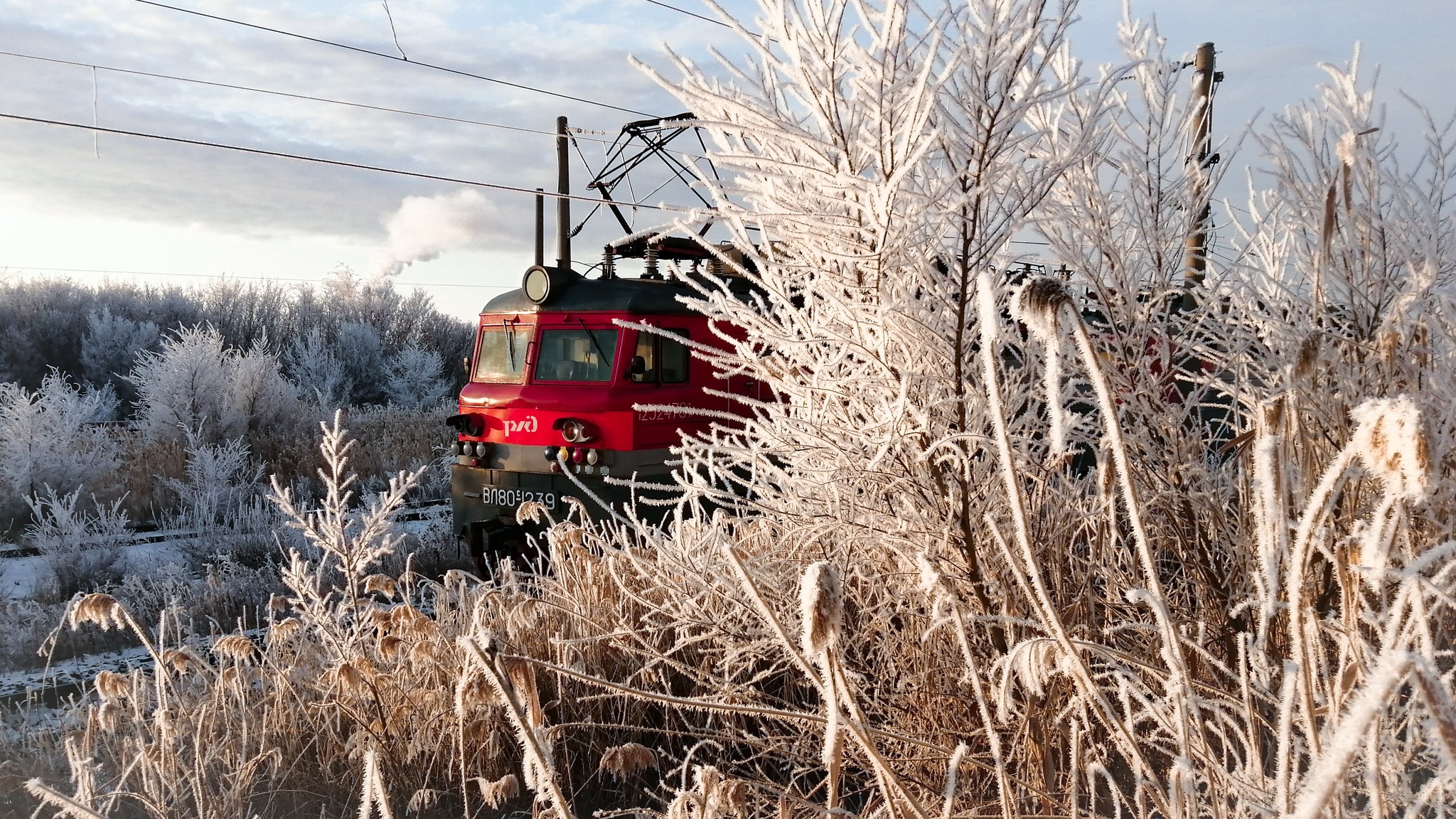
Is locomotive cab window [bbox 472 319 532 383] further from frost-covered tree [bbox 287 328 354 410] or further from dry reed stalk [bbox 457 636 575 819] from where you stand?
frost-covered tree [bbox 287 328 354 410]

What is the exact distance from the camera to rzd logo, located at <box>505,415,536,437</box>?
713 cm

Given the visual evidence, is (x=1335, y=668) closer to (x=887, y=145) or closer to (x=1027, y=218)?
(x=1027, y=218)

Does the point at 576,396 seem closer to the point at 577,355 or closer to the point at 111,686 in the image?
the point at 577,355

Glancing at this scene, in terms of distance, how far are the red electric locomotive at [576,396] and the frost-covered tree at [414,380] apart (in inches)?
665

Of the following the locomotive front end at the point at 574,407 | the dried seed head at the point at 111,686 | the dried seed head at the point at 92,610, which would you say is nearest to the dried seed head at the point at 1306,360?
the dried seed head at the point at 92,610

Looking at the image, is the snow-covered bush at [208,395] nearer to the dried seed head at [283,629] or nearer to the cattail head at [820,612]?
the dried seed head at [283,629]

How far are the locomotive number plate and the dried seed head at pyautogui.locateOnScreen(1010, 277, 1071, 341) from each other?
6069 mm

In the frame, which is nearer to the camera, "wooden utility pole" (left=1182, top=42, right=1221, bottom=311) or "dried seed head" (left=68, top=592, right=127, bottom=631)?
"dried seed head" (left=68, top=592, right=127, bottom=631)

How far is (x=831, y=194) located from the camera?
251 centimetres

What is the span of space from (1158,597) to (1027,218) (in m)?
1.65

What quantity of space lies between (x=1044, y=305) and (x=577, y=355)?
257 inches

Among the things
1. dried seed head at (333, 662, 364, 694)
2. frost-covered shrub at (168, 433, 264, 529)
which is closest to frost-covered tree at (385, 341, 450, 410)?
frost-covered shrub at (168, 433, 264, 529)

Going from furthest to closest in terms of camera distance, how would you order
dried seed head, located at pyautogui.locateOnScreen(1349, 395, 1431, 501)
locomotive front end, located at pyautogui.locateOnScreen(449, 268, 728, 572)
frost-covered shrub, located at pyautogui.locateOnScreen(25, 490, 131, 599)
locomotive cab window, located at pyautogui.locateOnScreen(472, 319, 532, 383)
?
locomotive cab window, located at pyautogui.locateOnScreen(472, 319, 532, 383) < frost-covered shrub, located at pyautogui.locateOnScreen(25, 490, 131, 599) < locomotive front end, located at pyautogui.locateOnScreen(449, 268, 728, 572) < dried seed head, located at pyautogui.locateOnScreen(1349, 395, 1431, 501)

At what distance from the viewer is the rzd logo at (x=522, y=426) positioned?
7.13 m
